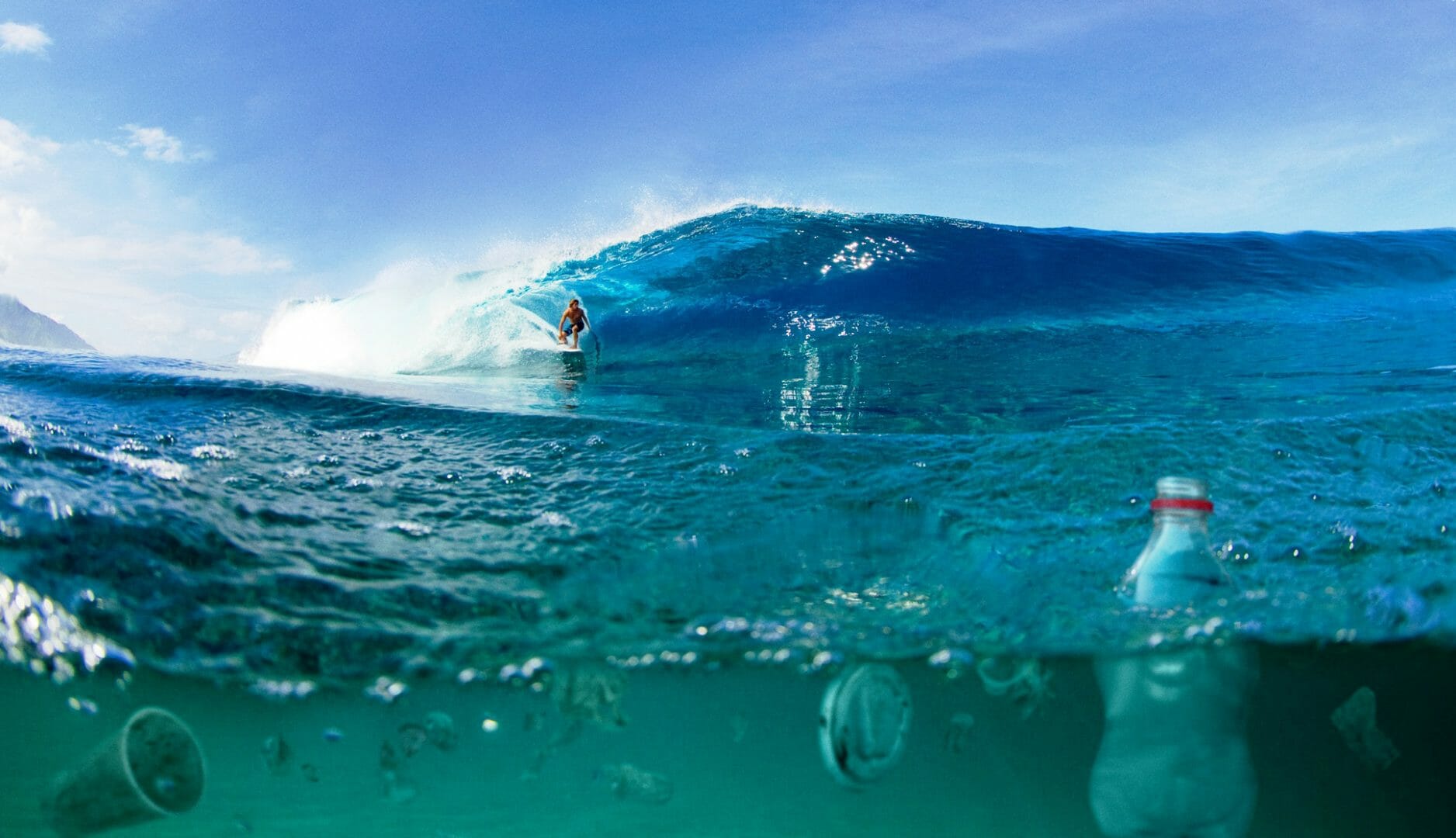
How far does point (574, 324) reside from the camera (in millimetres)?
12359

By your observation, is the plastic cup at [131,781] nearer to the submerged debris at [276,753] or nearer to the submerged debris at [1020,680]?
the submerged debris at [276,753]

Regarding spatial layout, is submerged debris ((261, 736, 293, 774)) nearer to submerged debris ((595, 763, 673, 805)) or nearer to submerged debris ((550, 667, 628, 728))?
submerged debris ((550, 667, 628, 728))

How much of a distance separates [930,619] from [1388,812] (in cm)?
278

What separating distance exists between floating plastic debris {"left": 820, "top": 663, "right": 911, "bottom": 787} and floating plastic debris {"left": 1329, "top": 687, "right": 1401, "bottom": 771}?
256cm

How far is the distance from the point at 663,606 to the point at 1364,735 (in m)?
4.13

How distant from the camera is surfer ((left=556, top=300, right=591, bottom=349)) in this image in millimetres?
12055

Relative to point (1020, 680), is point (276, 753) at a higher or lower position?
lower

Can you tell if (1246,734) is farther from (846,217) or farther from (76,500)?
(846,217)

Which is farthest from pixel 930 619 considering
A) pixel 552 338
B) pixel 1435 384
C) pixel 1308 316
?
pixel 1308 316

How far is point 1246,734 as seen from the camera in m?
4.82

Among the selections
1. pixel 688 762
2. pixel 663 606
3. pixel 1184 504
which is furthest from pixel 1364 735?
pixel 663 606

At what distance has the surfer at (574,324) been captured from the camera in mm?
12055

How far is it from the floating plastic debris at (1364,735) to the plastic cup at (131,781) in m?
6.16

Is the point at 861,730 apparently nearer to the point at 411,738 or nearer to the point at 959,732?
the point at 959,732
